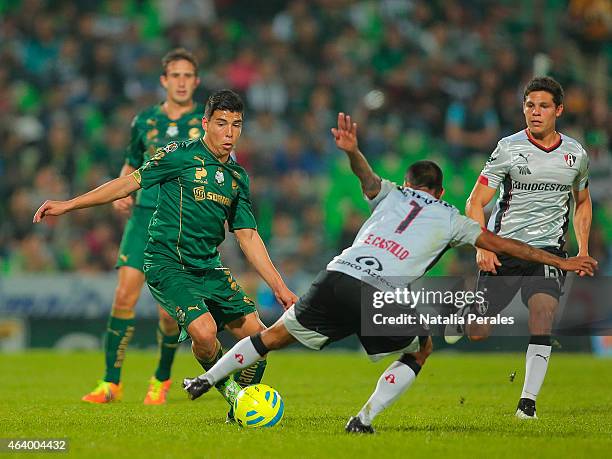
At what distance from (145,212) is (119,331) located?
3.55 feet

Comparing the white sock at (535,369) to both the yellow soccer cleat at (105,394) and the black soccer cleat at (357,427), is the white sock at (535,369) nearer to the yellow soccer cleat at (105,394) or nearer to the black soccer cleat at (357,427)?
the black soccer cleat at (357,427)

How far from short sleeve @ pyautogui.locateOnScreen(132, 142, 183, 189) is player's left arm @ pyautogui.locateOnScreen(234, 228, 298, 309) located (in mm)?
625

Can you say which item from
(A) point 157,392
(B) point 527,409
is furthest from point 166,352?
(B) point 527,409

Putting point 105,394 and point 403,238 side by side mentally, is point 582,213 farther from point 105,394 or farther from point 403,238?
point 105,394

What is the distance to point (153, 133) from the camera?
9.30 meters

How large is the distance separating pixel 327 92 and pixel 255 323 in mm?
11508

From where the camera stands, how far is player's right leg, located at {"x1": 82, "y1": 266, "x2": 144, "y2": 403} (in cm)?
913

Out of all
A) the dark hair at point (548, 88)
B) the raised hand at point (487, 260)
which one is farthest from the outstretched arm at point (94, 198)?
the dark hair at point (548, 88)

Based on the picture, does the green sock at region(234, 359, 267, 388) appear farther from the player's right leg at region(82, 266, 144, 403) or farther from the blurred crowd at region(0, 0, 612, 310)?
the blurred crowd at region(0, 0, 612, 310)

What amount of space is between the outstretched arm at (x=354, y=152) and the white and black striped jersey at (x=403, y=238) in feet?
0.22

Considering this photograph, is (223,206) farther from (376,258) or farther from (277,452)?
(277,452)

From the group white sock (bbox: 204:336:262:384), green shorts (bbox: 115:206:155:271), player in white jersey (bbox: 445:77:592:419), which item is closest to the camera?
white sock (bbox: 204:336:262:384)

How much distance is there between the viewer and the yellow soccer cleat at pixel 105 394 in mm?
8984
